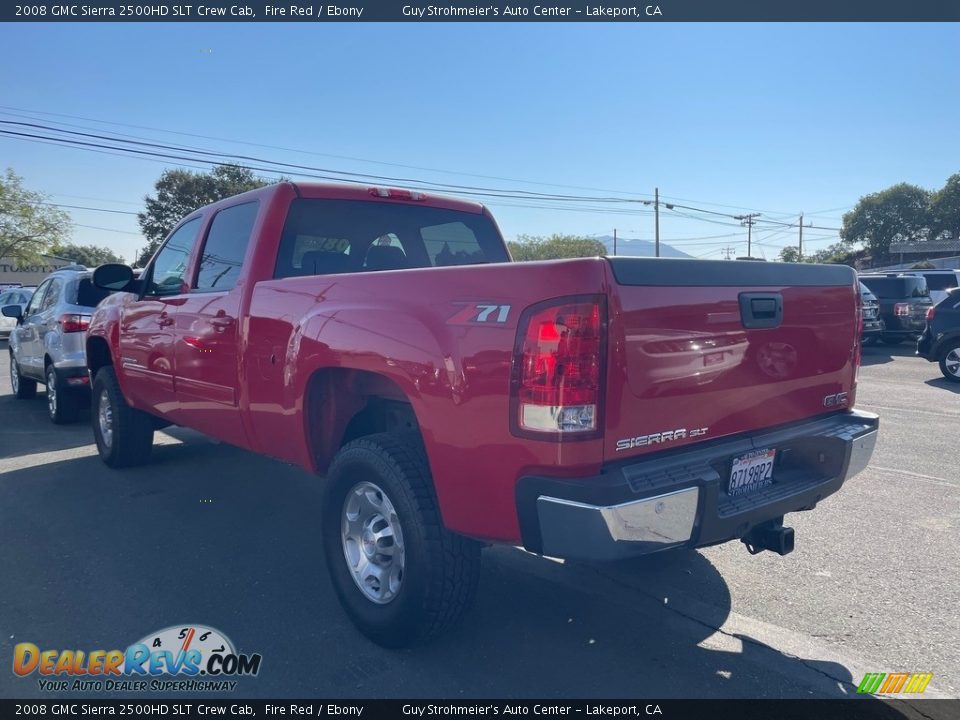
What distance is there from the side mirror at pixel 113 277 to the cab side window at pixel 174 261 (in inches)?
6.9

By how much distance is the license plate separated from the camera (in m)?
2.81

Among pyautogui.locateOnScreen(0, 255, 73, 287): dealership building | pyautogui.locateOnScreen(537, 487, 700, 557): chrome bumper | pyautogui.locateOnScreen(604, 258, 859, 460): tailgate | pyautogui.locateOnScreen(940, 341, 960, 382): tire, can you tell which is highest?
pyautogui.locateOnScreen(0, 255, 73, 287): dealership building

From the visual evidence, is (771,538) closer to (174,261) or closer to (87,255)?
(174,261)

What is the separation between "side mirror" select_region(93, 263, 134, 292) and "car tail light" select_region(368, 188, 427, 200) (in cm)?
212

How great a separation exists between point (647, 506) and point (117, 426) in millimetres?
5108

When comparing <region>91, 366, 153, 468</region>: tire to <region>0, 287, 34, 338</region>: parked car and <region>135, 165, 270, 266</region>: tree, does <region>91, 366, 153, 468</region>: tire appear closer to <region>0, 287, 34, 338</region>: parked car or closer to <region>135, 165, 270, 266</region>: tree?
<region>0, 287, 34, 338</region>: parked car

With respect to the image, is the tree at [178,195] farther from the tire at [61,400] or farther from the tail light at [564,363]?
→ the tail light at [564,363]

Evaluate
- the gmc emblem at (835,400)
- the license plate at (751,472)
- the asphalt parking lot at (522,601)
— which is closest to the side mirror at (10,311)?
the asphalt parking lot at (522,601)

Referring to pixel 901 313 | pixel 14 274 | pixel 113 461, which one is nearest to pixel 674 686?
pixel 113 461

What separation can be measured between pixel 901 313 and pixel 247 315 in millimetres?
16692

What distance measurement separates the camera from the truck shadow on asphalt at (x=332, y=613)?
2777 millimetres

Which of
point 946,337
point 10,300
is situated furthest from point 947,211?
point 10,300
